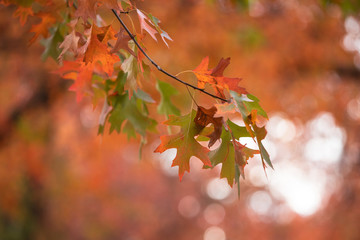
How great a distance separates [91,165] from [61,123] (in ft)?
4.93

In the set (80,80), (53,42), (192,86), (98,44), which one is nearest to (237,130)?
(192,86)

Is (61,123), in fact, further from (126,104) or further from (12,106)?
(126,104)

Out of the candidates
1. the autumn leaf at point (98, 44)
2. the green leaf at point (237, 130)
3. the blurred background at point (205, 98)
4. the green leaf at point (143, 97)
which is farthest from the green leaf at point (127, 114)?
the blurred background at point (205, 98)

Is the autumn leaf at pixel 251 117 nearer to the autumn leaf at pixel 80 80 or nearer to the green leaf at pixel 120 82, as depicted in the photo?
the green leaf at pixel 120 82

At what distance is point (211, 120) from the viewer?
43.5 inches

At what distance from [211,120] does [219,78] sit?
14 centimetres

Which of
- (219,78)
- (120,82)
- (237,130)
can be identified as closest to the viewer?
(219,78)

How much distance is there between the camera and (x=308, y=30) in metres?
5.07

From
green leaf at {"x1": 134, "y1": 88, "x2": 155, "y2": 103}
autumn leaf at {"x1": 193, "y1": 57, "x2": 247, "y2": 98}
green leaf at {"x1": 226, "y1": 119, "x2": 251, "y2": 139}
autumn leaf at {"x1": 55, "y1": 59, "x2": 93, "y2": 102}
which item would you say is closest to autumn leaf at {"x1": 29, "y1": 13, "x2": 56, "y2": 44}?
autumn leaf at {"x1": 55, "y1": 59, "x2": 93, "y2": 102}

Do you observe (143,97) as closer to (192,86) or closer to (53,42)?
(192,86)

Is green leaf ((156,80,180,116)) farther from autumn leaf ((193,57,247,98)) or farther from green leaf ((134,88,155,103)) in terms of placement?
autumn leaf ((193,57,247,98))

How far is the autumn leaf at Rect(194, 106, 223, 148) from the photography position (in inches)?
42.7

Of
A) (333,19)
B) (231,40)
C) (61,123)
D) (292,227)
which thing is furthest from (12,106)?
(292,227)

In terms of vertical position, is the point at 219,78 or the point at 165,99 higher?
the point at 165,99
